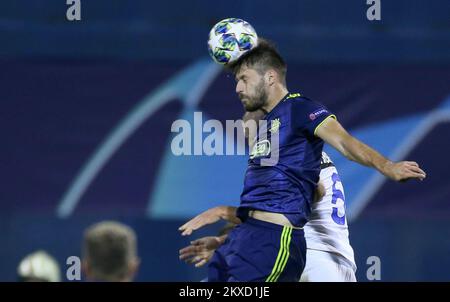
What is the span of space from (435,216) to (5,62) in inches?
163

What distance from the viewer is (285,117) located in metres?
6.05

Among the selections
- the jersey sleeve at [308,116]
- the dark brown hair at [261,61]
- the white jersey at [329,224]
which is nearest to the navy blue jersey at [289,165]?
the jersey sleeve at [308,116]

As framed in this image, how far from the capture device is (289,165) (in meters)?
5.96

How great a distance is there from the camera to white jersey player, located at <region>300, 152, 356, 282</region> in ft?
22.4

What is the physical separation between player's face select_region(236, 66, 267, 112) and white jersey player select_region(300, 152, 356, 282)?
0.95 metres

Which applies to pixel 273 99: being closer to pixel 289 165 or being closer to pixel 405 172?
pixel 289 165

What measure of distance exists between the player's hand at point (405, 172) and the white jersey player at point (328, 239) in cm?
169

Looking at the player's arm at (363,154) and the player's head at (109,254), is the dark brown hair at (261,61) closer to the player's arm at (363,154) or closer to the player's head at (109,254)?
the player's arm at (363,154)

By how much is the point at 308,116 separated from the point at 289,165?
31cm

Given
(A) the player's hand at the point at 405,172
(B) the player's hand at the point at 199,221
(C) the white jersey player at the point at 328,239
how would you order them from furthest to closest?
(C) the white jersey player at the point at 328,239
(B) the player's hand at the point at 199,221
(A) the player's hand at the point at 405,172

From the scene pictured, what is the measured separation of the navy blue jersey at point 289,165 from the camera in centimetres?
595

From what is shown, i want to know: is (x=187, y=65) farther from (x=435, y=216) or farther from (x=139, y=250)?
(x=435, y=216)
